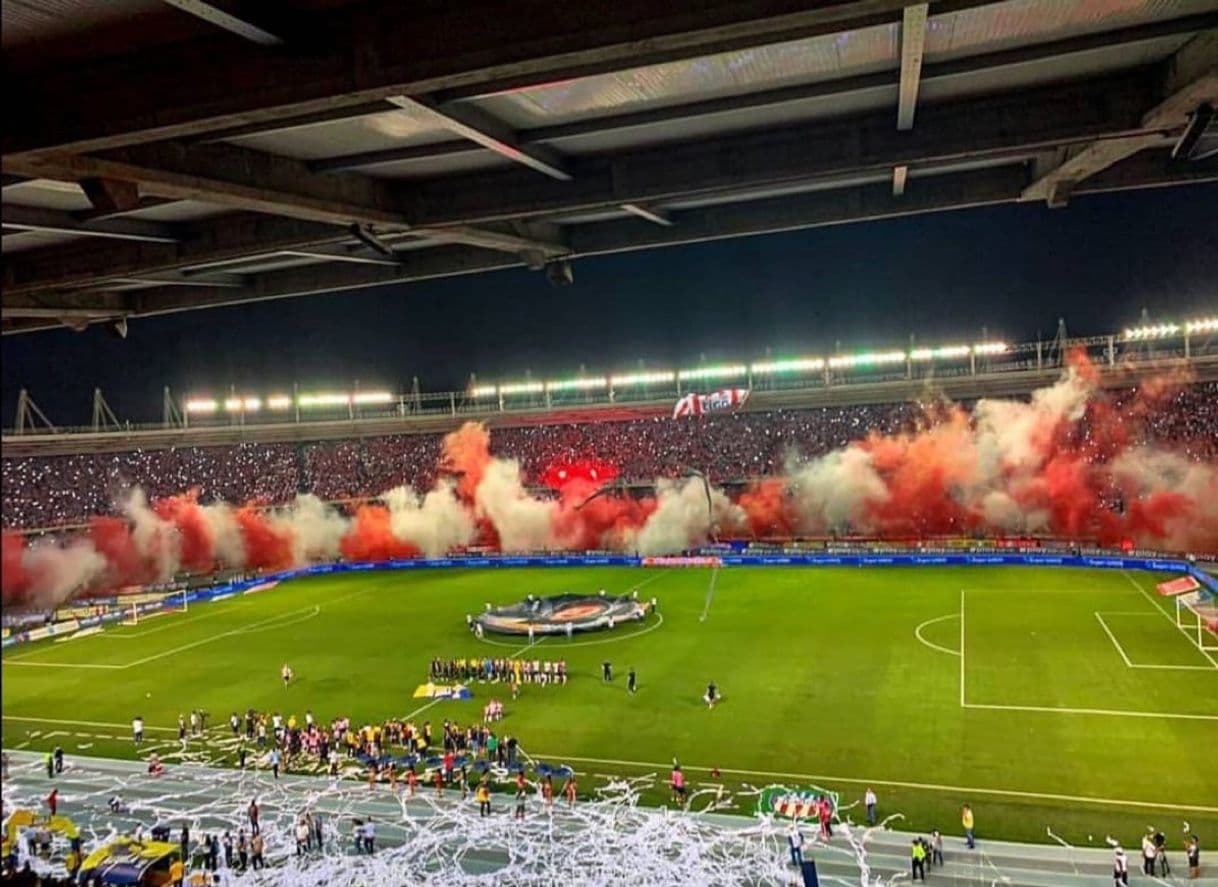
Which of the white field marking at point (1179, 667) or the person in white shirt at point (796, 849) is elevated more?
the person in white shirt at point (796, 849)

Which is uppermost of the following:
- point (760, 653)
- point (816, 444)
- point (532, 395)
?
point (532, 395)

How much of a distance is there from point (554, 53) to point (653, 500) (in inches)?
2255

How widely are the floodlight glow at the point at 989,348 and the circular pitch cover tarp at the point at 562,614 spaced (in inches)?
1197

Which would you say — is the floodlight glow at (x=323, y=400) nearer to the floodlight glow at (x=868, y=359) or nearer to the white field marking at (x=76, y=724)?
the floodlight glow at (x=868, y=359)

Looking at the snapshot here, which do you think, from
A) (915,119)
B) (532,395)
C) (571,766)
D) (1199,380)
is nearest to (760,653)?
(571,766)

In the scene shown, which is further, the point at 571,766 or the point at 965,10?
the point at 571,766

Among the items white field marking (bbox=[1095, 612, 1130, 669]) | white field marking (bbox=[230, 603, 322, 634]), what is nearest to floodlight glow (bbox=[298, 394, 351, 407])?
white field marking (bbox=[230, 603, 322, 634])

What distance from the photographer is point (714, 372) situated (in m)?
68.2

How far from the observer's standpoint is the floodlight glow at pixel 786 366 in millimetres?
65812

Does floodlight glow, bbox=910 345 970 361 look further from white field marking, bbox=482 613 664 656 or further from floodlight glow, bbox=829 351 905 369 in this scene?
white field marking, bbox=482 613 664 656

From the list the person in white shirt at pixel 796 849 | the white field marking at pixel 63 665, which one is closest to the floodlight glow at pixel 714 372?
the white field marking at pixel 63 665

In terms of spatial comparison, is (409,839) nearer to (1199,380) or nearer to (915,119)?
(915,119)

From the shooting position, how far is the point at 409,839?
1994 centimetres

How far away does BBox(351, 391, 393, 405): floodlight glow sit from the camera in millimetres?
74875
